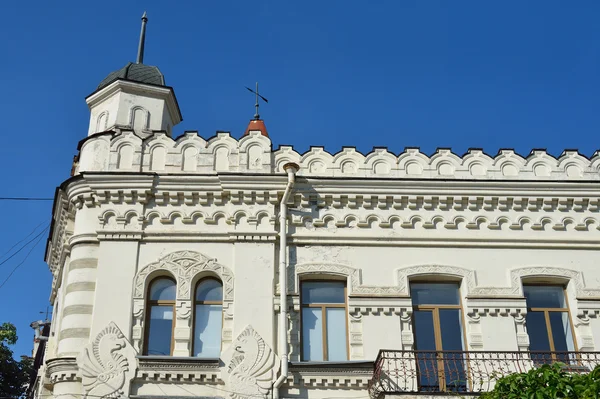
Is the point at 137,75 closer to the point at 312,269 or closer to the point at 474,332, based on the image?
the point at 312,269

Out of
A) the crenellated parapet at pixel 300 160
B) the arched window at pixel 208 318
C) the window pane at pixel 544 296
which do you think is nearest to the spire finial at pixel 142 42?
the crenellated parapet at pixel 300 160

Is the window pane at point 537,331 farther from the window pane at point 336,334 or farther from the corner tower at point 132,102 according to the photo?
the corner tower at point 132,102

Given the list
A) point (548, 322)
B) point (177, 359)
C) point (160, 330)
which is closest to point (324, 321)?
point (177, 359)

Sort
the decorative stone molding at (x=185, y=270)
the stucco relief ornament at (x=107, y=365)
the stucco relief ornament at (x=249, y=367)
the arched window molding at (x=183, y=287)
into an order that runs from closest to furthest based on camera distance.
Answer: the stucco relief ornament at (x=107, y=365) → the stucco relief ornament at (x=249, y=367) → the arched window molding at (x=183, y=287) → the decorative stone molding at (x=185, y=270)

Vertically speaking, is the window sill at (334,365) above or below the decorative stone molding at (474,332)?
below

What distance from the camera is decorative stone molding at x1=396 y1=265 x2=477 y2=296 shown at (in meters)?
17.2

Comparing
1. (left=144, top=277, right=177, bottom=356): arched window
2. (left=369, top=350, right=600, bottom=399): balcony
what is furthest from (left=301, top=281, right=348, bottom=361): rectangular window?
(left=144, top=277, right=177, bottom=356): arched window

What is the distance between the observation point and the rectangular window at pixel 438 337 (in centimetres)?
1600

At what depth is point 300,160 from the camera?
18.3 metres

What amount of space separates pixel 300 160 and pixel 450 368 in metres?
5.75

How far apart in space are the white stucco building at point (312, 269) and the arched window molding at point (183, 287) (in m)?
0.03

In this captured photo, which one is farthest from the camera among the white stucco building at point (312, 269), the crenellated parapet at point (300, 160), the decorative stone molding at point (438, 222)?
the crenellated parapet at point (300, 160)

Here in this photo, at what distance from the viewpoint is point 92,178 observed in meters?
17.5

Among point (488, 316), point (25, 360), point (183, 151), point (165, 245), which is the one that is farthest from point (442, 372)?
point (25, 360)
